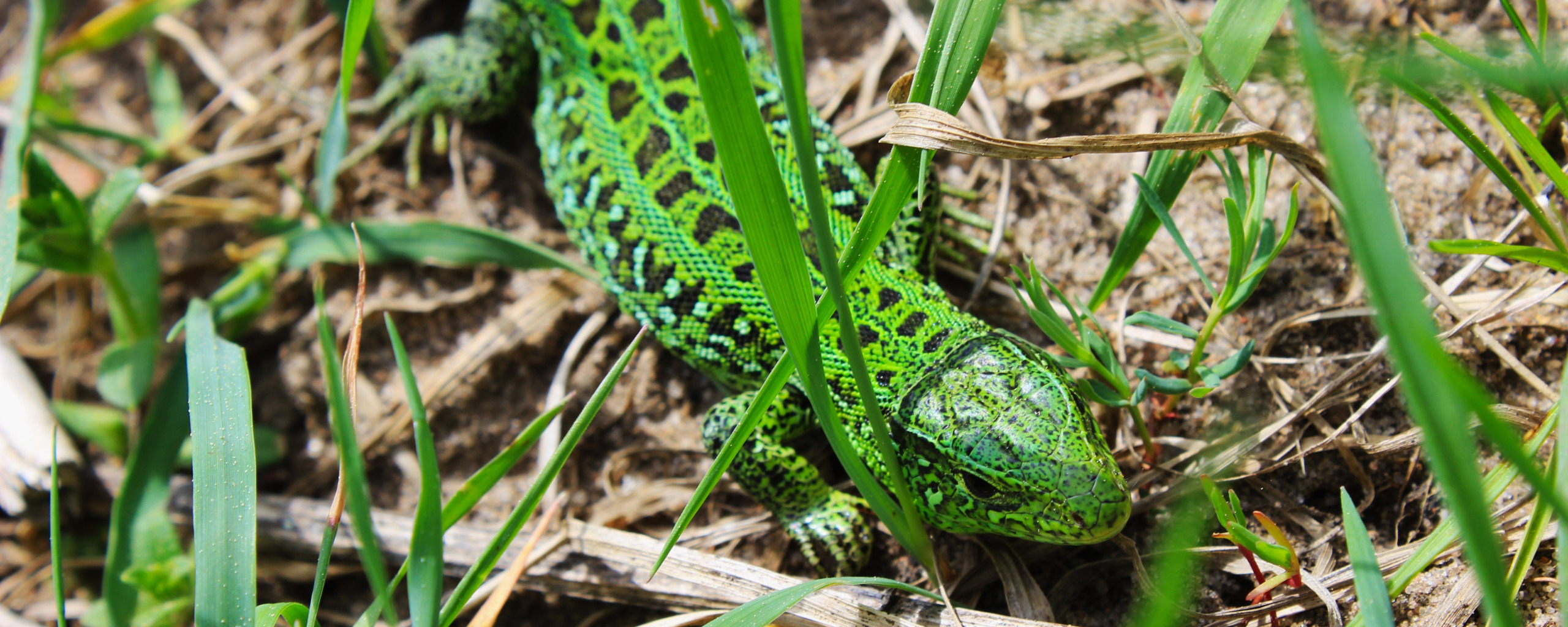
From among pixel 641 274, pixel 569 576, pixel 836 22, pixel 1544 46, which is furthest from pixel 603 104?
pixel 1544 46

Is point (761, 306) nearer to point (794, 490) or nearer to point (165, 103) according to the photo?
point (794, 490)

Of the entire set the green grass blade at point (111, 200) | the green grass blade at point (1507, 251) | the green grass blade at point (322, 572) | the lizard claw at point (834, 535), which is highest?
the green grass blade at point (1507, 251)

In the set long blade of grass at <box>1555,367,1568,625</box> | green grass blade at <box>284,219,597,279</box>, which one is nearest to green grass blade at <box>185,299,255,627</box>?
green grass blade at <box>284,219,597,279</box>

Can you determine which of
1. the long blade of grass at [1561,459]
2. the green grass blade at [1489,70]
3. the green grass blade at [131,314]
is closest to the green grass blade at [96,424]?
the green grass blade at [131,314]

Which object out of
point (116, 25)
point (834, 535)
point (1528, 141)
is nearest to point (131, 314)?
point (116, 25)

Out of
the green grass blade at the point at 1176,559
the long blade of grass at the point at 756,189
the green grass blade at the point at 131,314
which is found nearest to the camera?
the green grass blade at the point at 1176,559

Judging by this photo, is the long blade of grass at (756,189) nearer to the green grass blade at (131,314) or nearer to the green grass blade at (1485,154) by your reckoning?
the green grass blade at (1485,154)

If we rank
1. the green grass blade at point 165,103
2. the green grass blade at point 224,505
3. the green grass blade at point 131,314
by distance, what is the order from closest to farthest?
the green grass blade at point 224,505 < the green grass blade at point 131,314 < the green grass blade at point 165,103

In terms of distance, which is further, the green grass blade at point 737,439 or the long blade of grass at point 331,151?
the long blade of grass at point 331,151

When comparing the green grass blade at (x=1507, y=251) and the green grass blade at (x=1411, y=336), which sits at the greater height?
the green grass blade at (x=1507, y=251)
